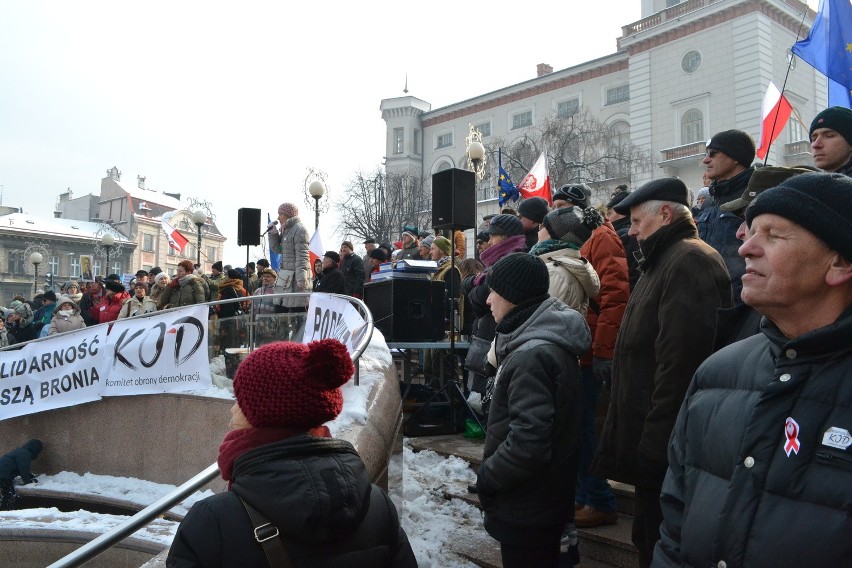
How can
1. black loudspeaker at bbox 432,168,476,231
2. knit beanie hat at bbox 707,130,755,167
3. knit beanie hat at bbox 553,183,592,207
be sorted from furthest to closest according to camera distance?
1. black loudspeaker at bbox 432,168,476,231
2. knit beanie hat at bbox 553,183,592,207
3. knit beanie hat at bbox 707,130,755,167

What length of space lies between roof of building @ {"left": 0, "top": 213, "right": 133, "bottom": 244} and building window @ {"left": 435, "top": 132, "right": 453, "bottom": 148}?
121 feet

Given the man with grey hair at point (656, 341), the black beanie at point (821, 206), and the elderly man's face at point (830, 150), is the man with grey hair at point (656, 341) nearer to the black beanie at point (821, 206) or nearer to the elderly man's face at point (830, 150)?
the elderly man's face at point (830, 150)

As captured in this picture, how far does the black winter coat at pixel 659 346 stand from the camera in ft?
10.0

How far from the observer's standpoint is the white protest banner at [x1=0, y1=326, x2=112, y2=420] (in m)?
9.09

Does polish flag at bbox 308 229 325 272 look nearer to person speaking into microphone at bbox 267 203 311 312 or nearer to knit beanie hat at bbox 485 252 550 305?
person speaking into microphone at bbox 267 203 311 312

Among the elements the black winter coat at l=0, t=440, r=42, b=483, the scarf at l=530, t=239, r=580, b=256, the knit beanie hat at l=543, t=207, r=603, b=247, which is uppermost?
the knit beanie hat at l=543, t=207, r=603, b=247

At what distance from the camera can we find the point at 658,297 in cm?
332

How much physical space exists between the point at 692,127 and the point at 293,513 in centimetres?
4192

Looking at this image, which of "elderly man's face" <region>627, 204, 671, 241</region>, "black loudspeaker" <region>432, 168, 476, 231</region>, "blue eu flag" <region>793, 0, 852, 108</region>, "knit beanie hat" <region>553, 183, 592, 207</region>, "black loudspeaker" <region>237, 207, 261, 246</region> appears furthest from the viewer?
"black loudspeaker" <region>237, 207, 261, 246</region>

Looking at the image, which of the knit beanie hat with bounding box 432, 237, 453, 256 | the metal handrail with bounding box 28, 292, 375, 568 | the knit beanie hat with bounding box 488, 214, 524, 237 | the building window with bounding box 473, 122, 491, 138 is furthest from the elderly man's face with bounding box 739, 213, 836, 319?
the building window with bounding box 473, 122, 491, 138

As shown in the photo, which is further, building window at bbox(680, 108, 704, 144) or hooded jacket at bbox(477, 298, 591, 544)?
building window at bbox(680, 108, 704, 144)

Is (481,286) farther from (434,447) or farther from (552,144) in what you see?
(552,144)

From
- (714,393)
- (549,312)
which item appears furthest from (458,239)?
(714,393)

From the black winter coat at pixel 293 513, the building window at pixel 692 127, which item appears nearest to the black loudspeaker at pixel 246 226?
the black winter coat at pixel 293 513
